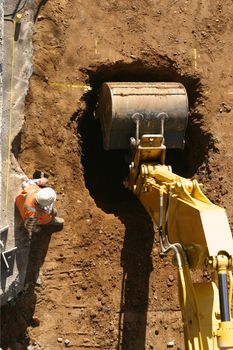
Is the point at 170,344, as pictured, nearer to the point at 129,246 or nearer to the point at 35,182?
the point at 129,246

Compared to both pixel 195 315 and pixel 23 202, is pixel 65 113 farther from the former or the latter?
pixel 195 315

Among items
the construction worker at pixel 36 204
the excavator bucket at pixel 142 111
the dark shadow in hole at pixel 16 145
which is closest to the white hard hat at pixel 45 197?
the construction worker at pixel 36 204

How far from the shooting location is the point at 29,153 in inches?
431

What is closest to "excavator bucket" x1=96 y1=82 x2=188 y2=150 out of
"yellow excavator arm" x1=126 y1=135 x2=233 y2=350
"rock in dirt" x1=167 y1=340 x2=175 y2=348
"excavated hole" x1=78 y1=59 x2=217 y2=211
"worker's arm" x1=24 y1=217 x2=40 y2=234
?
"excavated hole" x1=78 y1=59 x2=217 y2=211

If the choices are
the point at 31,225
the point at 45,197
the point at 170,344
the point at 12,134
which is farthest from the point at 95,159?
the point at 170,344

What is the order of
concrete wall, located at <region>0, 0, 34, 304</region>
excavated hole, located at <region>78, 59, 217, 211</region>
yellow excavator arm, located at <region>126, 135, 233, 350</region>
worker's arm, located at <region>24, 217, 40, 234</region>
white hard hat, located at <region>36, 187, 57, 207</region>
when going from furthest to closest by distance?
excavated hole, located at <region>78, 59, 217, 211</region> → concrete wall, located at <region>0, 0, 34, 304</region> → worker's arm, located at <region>24, 217, 40, 234</region> → white hard hat, located at <region>36, 187, 57, 207</region> → yellow excavator arm, located at <region>126, 135, 233, 350</region>

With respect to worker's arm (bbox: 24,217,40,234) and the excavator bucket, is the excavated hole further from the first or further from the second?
worker's arm (bbox: 24,217,40,234)

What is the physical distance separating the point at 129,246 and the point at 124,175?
2.31 m

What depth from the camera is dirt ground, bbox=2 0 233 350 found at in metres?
10.7

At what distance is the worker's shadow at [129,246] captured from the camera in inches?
429

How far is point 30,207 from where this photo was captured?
10.0 m

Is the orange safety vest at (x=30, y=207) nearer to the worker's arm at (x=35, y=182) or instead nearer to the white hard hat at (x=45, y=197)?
the worker's arm at (x=35, y=182)

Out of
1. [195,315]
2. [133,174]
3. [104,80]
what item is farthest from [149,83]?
[195,315]

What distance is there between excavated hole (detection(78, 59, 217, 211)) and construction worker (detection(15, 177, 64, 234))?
181cm
